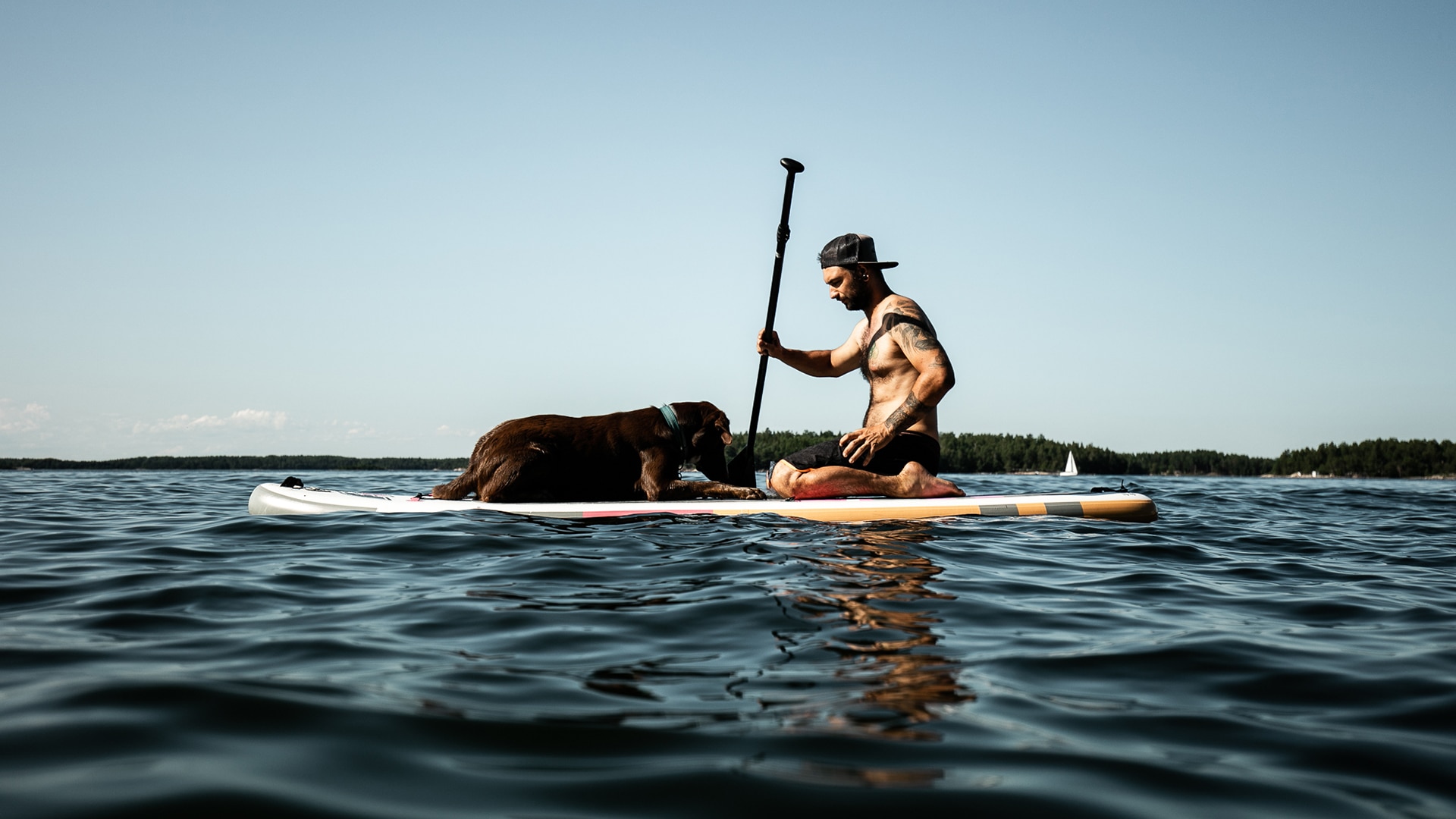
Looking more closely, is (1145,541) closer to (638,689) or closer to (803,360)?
(803,360)

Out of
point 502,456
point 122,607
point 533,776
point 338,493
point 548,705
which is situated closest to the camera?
point 533,776

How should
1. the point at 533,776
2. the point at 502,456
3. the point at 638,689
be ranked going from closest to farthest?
1. the point at 533,776
2. the point at 638,689
3. the point at 502,456

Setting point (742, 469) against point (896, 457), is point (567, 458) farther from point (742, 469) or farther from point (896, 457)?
point (896, 457)

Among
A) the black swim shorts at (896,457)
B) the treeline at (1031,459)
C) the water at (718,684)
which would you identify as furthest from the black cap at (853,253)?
the treeline at (1031,459)

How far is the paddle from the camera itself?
9000mm

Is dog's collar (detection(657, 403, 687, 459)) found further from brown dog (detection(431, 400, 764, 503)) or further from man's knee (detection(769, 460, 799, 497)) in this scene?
man's knee (detection(769, 460, 799, 497))

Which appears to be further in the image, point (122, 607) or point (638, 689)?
point (122, 607)

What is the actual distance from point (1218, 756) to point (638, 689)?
59.2 inches

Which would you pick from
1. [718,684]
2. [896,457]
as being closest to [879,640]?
[718,684]

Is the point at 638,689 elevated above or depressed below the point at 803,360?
below

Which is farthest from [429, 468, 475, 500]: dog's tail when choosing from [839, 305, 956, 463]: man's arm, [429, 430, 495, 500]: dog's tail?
[839, 305, 956, 463]: man's arm

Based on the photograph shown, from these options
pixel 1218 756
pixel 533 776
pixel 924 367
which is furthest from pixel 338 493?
pixel 1218 756

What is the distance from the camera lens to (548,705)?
2.35 m

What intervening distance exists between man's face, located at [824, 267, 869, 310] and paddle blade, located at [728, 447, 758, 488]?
6.62 feet
